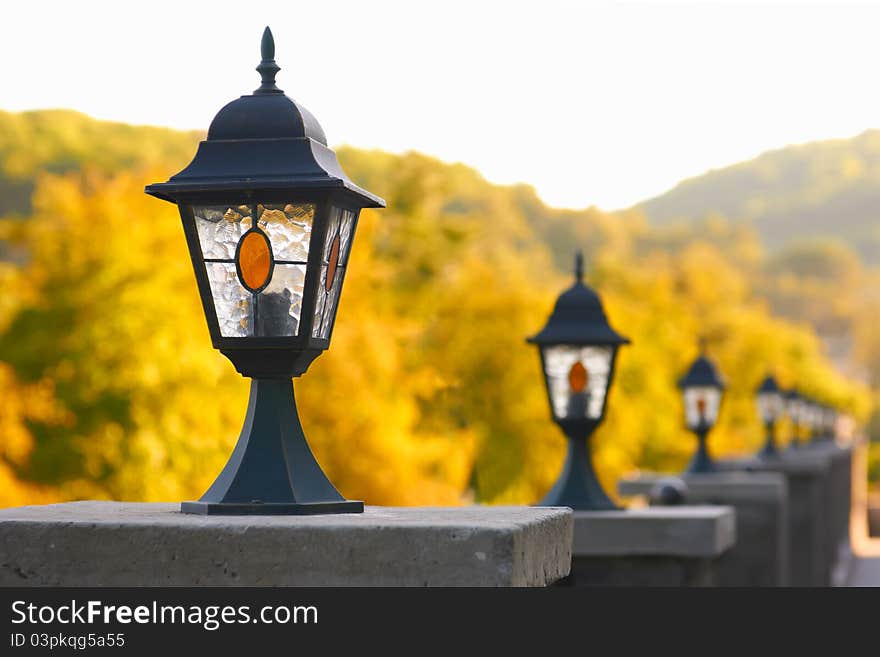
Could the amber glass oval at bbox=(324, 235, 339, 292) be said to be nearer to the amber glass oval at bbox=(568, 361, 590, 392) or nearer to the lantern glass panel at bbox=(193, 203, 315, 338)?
the lantern glass panel at bbox=(193, 203, 315, 338)

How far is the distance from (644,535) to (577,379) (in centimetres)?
107

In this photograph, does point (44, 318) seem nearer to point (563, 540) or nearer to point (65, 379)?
point (65, 379)

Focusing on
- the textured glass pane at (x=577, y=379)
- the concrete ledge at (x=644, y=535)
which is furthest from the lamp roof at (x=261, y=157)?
the textured glass pane at (x=577, y=379)

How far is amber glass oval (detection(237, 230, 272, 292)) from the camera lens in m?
4.78

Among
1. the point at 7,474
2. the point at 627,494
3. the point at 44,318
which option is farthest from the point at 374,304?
the point at 627,494

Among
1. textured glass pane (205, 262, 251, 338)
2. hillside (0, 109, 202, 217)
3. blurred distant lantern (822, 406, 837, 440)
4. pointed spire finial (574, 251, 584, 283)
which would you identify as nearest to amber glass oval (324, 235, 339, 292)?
textured glass pane (205, 262, 251, 338)

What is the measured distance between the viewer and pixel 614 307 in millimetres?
55906

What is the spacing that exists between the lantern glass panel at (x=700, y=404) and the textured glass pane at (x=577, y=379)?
922cm

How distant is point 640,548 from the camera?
8.47 meters

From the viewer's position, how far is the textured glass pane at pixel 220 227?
479cm

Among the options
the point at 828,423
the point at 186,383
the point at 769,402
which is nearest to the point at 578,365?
the point at 769,402

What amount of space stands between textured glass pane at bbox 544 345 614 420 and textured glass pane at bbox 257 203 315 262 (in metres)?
4.52

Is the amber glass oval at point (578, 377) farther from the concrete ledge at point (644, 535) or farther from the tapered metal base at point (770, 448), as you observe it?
the tapered metal base at point (770, 448)

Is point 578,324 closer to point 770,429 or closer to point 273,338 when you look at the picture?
point 273,338
